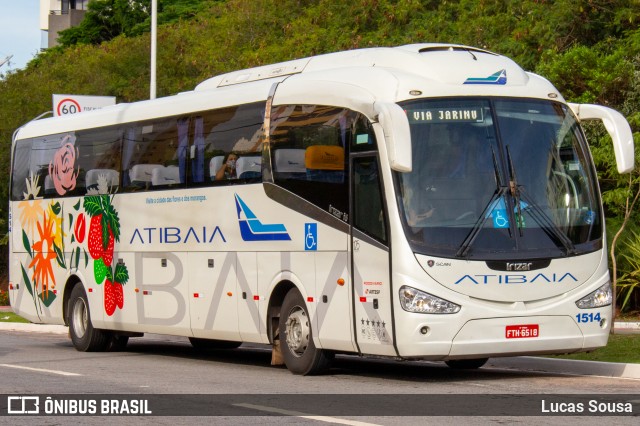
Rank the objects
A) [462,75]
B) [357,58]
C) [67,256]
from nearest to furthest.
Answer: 1. [462,75]
2. [357,58]
3. [67,256]

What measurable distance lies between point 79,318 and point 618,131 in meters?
10.4

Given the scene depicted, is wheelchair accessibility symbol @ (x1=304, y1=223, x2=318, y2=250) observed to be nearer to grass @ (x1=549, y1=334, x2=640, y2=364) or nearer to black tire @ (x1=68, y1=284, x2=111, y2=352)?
grass @ (x1=549, y1=334, x2=640, y2=364)

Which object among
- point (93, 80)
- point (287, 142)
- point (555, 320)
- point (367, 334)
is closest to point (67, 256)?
point (287, 142)

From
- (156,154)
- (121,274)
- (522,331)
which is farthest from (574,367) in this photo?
(121,274)

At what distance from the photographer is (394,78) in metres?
13.9

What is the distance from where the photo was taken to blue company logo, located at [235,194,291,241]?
15359mm

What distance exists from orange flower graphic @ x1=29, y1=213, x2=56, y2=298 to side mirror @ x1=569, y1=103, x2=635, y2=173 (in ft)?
34.3

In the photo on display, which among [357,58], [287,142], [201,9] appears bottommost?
[287,142]

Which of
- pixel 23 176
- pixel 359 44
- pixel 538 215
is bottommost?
pixel 538 215

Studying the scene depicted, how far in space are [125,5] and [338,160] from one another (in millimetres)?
59456

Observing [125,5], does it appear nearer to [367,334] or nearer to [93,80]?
[93,80]

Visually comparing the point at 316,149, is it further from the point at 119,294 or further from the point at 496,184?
the point at 119,294

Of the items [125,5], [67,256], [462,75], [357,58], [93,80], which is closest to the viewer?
[462,75]

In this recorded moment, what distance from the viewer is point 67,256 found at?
69.1 feet
